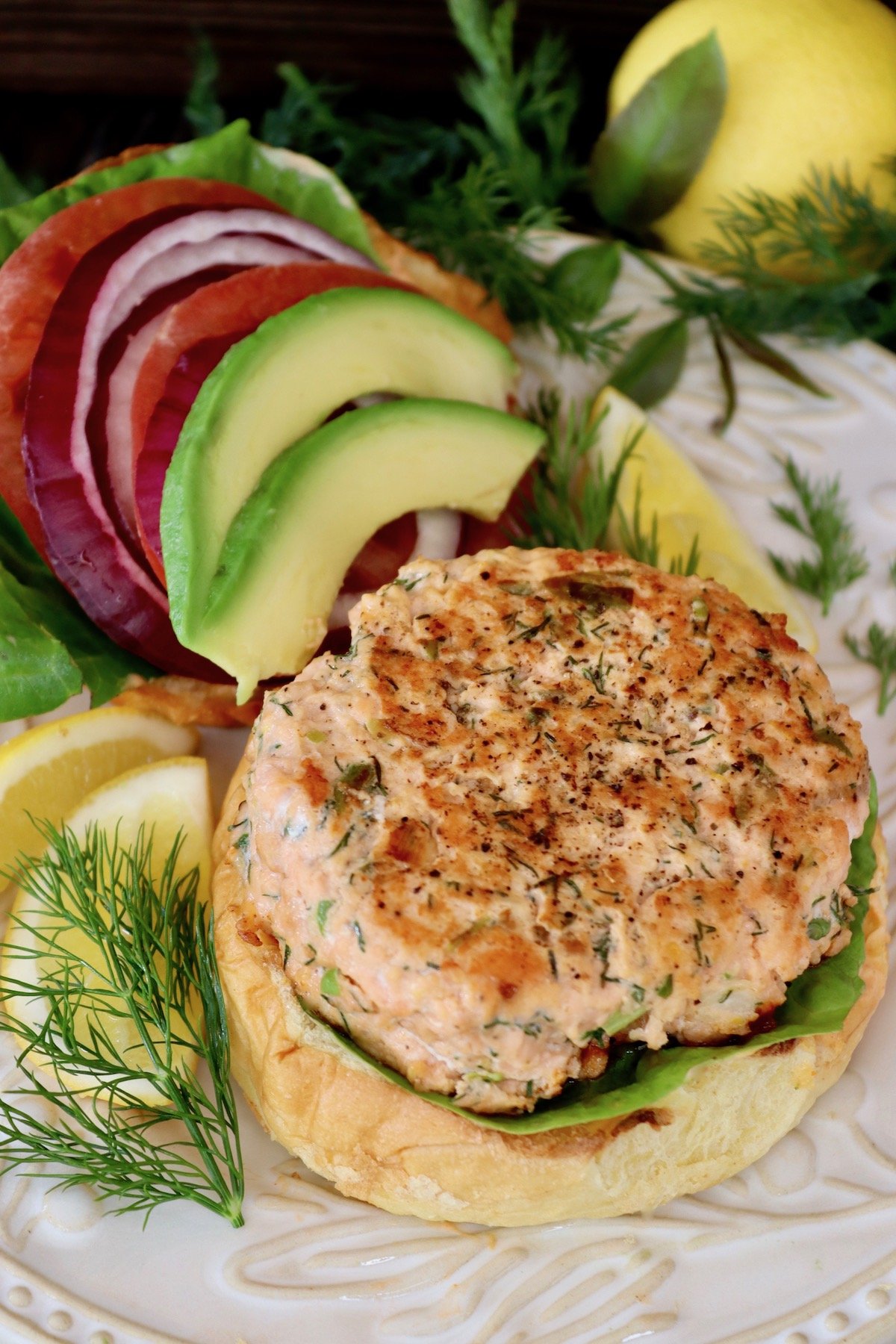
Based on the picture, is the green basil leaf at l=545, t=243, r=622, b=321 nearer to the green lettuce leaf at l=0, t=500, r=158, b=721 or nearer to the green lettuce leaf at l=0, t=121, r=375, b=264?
the green lettuce leaf at l=0, t=121, r=375, b=264

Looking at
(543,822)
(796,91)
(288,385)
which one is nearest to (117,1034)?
(543,822)

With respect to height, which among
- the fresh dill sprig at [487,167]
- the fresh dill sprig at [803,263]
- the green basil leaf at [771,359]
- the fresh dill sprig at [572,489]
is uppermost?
the fresh dill sprig at [487,167]

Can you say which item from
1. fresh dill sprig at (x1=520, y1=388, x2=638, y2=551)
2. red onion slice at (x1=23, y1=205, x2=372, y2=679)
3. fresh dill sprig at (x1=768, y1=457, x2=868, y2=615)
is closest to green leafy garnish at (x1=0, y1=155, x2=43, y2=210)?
red onion slice at (x1=23, y1=205, x2=372, y2=679)

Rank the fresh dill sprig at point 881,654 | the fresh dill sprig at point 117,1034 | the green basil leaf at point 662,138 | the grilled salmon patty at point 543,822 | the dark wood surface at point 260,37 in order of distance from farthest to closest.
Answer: the dark wood surface at point 260,37
the green basil leaf at point 662,138
the fresh dill sprig at point 881,654
the fresh dill sprig at point 117,1034
the grilled salmon patty at point 543,822

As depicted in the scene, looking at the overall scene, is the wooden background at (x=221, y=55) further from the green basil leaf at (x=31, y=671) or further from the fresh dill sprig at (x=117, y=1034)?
the fresh dill sprig at (x=117, y=1034)

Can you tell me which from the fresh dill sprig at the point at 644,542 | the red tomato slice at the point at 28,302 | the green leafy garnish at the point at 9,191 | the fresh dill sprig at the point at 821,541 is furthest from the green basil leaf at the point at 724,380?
the green leafy garnish at the point at 9,191

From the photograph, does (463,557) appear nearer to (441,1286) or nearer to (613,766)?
(613,766)

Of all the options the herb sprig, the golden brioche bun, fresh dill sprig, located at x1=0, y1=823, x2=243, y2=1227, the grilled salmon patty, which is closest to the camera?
the grilled salmon patty
